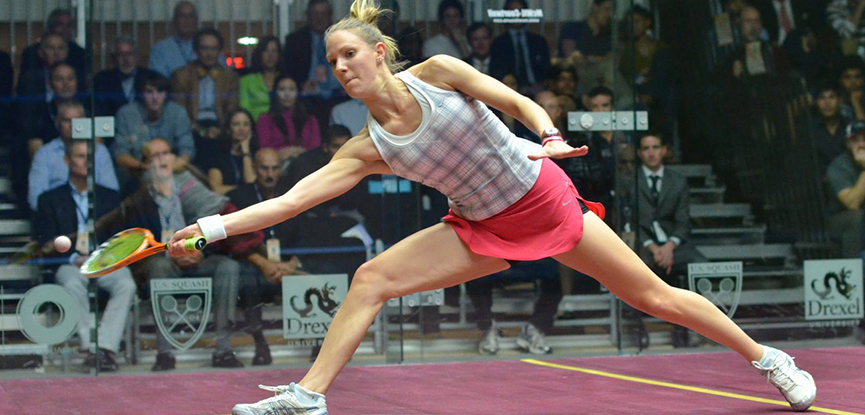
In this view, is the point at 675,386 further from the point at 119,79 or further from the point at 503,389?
the point at 119,79

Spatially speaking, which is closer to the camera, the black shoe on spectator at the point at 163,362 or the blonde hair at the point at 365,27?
the blonde hair at the point at 365,27

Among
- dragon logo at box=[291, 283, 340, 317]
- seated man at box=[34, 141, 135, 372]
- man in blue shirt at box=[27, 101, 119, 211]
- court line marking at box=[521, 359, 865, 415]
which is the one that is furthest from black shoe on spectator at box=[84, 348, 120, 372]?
court line marking at box=[521, 359, 865, 415]

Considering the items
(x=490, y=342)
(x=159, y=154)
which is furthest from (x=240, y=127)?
(x=490, y=342)

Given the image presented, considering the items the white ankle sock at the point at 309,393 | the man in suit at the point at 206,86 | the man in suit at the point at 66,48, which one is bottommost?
the white ankle sock at the point at 309,393

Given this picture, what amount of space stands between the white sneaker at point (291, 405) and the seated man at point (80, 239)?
2.96 meters

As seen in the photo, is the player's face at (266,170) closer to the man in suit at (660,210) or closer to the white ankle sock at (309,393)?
the man in suit at (660,210)

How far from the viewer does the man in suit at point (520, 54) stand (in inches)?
284

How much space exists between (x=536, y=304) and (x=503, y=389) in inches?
68.6

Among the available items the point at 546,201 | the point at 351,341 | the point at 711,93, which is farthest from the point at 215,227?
the point at 711,93

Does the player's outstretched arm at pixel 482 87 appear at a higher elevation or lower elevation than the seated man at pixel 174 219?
higher

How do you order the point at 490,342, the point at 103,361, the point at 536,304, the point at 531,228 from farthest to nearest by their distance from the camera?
1. the point at 536,304
2. the point at 490,342
3. the point at 103,361
4. the point at 531,228

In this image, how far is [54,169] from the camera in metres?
6.88

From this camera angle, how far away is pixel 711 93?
24.6ft

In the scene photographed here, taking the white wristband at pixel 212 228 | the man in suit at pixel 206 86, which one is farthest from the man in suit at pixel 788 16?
the white wristband at pixel 212 228
